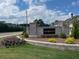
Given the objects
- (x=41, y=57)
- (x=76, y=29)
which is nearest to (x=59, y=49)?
(x=41, y=57)

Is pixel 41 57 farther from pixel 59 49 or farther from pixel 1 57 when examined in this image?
pixel 59 49

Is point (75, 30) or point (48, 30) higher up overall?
point (75, 30)

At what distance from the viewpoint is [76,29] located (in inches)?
1556

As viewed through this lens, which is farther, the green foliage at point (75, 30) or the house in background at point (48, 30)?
the house in background at point (48, 30)

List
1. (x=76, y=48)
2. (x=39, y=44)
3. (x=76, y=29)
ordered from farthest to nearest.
Result: (x=76, y=29), (x=39, y=44), (x=76, y=48)

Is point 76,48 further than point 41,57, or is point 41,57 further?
point 76,48

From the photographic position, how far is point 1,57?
19.0m

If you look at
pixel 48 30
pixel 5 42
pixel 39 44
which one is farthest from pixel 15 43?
pixel 48 30

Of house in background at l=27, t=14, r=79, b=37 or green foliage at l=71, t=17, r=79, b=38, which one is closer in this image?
green foliage at l=71, t=17, r=79, b=38

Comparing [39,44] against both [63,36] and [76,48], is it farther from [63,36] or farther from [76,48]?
[63,36]

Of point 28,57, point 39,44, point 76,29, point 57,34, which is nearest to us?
point 28,57

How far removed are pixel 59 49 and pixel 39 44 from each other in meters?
3.90

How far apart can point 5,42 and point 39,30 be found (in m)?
17.7

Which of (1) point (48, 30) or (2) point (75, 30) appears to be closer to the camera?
(2) point (75, 30)
